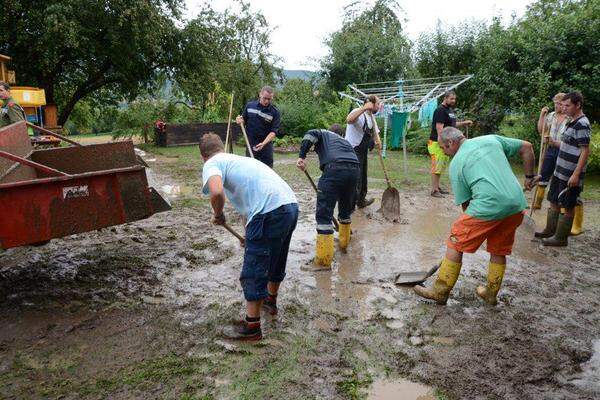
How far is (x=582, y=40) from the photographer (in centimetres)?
1016

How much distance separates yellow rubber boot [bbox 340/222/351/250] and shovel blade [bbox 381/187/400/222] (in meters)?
1.60

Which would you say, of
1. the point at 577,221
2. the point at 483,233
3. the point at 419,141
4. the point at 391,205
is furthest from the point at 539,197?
the point at 419,141

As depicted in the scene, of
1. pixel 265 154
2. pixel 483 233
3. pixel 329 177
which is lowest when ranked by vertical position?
pixel 483 233

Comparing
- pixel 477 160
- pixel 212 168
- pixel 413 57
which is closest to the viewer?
pixel 212 168

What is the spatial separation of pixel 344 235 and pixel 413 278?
3.65ft

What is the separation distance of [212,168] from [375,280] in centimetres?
218

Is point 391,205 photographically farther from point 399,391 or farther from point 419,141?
point 419,141

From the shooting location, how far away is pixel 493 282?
3.93m

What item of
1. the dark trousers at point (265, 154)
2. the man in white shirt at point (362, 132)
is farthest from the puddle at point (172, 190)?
the man in white shirt at point (362, 132)

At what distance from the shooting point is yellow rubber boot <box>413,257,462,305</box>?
385cm

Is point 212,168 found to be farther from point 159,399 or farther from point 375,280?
point 375,280

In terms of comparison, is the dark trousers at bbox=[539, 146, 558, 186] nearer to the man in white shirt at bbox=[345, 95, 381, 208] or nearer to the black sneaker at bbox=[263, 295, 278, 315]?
the man in white shirt at bbox=[345, 95, 381, 208]

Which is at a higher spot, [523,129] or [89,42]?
[89,42]

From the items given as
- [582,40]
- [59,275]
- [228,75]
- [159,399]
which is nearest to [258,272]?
[159,399]
